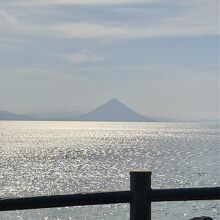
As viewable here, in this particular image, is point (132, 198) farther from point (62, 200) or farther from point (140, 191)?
point (62, 200)

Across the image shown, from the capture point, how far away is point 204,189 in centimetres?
538

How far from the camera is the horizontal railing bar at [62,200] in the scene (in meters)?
4.94

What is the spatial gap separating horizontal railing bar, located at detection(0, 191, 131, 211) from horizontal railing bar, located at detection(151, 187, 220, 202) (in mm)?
283

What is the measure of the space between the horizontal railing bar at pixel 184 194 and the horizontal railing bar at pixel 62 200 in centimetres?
28

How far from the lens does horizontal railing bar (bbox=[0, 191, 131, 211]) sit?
4941 millimetres

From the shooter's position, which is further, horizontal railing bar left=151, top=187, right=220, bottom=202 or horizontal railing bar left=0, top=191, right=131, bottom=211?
horizontal railing bar left=151, top=187, right=220, bottom=202

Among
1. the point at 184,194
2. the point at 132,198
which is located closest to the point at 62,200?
the point at 132,198

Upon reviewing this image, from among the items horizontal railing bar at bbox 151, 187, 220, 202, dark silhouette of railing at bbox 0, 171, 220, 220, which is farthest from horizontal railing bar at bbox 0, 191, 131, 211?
horizontal railing bar at bbox 151, 187, 220, 202

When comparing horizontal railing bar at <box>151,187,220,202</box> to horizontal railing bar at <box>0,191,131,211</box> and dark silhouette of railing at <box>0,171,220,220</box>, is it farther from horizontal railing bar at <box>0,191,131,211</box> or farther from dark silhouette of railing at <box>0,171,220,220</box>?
horizontal railing bar at <box>0,191,131,211</box>

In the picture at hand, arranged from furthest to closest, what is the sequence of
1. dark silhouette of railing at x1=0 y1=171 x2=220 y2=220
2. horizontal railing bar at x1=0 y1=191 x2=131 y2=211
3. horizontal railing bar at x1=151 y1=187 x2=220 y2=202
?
horizontal railing bar at x1=151 y1=187 x2=220 y2=202, dark silhouette of railing at x1=0 y1=171 x2=220 y2=220, horizontal railing bar at x1=0 y1=191 x2=131 y2=211

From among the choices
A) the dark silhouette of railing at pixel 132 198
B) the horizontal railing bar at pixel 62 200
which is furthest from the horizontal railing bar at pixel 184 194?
the horizontal railing bar at pixel 62 200

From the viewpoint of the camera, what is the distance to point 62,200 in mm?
5082

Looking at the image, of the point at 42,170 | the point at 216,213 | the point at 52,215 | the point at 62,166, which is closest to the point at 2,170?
the point at 42,170

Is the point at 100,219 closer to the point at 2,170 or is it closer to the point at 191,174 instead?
the point at 191,174
